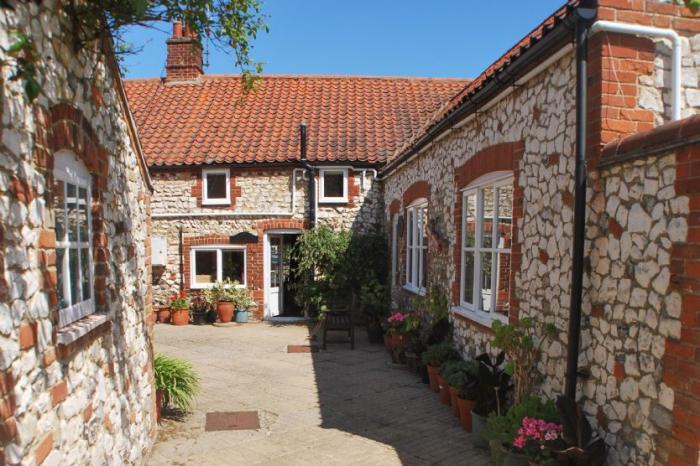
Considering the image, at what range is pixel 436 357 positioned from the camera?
22.0 feet

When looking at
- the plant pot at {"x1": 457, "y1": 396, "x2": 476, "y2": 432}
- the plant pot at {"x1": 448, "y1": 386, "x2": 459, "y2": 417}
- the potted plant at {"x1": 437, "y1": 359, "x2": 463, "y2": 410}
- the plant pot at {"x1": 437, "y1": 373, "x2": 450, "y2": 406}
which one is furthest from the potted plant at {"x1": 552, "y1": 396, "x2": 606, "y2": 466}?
the plant pot at {"x1": 437, "y1": 373, "x2": 450, "y2": 406}

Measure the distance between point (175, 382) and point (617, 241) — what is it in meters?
4.86

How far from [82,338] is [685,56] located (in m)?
4.44

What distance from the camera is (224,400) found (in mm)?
6777

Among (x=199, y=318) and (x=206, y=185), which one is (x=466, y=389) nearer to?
(x=199, y=318)

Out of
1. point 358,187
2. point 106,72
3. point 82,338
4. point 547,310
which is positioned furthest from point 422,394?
point 358,187

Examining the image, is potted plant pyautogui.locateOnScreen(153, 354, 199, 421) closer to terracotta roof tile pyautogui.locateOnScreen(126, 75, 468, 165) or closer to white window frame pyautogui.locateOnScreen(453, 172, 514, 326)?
white window frame pyautogui.locateOnScreen(453, 172, 514, 326)

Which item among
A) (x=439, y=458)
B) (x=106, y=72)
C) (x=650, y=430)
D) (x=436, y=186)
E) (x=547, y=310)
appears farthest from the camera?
(x=436, y=186)

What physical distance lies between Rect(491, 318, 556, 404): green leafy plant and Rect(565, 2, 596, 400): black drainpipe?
643 mm

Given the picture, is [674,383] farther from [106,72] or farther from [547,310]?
[106,72]

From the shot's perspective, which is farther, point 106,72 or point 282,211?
point 282,211

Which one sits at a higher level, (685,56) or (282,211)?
(685,56)

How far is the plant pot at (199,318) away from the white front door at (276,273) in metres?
1.73

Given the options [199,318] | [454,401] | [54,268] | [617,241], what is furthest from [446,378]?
[199,318]
